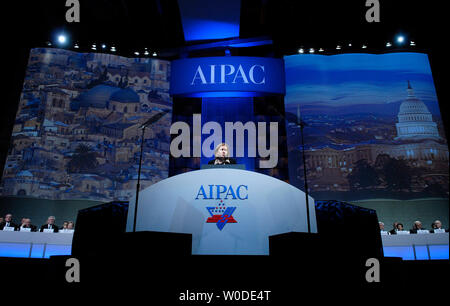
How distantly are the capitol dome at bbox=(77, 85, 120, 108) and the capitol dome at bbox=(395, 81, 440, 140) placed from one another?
25.9 feet

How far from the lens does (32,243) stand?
4.65 m

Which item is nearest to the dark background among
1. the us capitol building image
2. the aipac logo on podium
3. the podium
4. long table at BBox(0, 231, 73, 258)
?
the us capitol building image

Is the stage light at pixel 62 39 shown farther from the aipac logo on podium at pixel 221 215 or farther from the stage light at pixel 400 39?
the stage light at pixel 400 39

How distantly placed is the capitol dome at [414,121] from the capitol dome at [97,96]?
789 cm

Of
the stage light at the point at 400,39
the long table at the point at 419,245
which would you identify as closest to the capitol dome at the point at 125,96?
the long table at the point at 419,245

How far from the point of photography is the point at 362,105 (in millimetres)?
7504

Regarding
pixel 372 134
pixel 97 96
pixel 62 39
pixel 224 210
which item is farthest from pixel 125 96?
pixel 372 134

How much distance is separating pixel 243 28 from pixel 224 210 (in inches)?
249

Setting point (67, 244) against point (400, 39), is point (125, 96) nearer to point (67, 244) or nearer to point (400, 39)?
point (67, 244)

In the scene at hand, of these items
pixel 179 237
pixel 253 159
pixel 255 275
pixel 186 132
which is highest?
pixel 186 132
